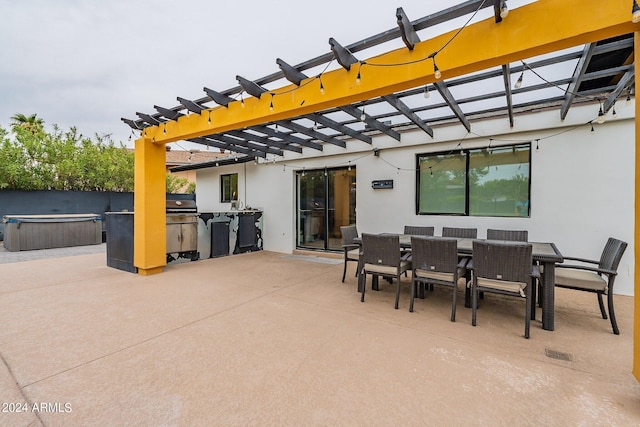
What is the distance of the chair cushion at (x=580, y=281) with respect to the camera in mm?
2865

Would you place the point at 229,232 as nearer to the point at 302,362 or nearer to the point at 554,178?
the point at 302,362

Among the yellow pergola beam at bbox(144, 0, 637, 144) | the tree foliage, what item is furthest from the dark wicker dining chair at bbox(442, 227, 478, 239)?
the tree foliage

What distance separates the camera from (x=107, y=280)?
15.7 feet

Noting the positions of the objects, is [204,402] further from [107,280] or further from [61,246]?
[61,246]

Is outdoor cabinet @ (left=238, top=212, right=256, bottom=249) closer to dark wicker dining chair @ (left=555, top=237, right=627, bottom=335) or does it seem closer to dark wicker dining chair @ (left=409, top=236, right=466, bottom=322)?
dark wicker dining chair @ (left=409, top=236, right=466, bottom=322)

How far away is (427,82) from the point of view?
2.75 m

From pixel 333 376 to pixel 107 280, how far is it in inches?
184

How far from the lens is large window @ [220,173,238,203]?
895 centimetres

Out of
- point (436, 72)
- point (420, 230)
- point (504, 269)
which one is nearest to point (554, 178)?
point (420, 230)

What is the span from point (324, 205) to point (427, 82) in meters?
4.81

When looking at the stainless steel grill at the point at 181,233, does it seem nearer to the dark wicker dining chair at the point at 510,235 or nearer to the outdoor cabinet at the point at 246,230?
the outdoor cabinet at the point at 246,230

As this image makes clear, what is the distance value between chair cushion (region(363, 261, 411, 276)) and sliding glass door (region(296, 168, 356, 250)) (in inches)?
124

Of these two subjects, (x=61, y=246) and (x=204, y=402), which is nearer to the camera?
(x=204, y=402)

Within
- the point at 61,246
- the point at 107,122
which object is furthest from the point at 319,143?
the point at 107,122
